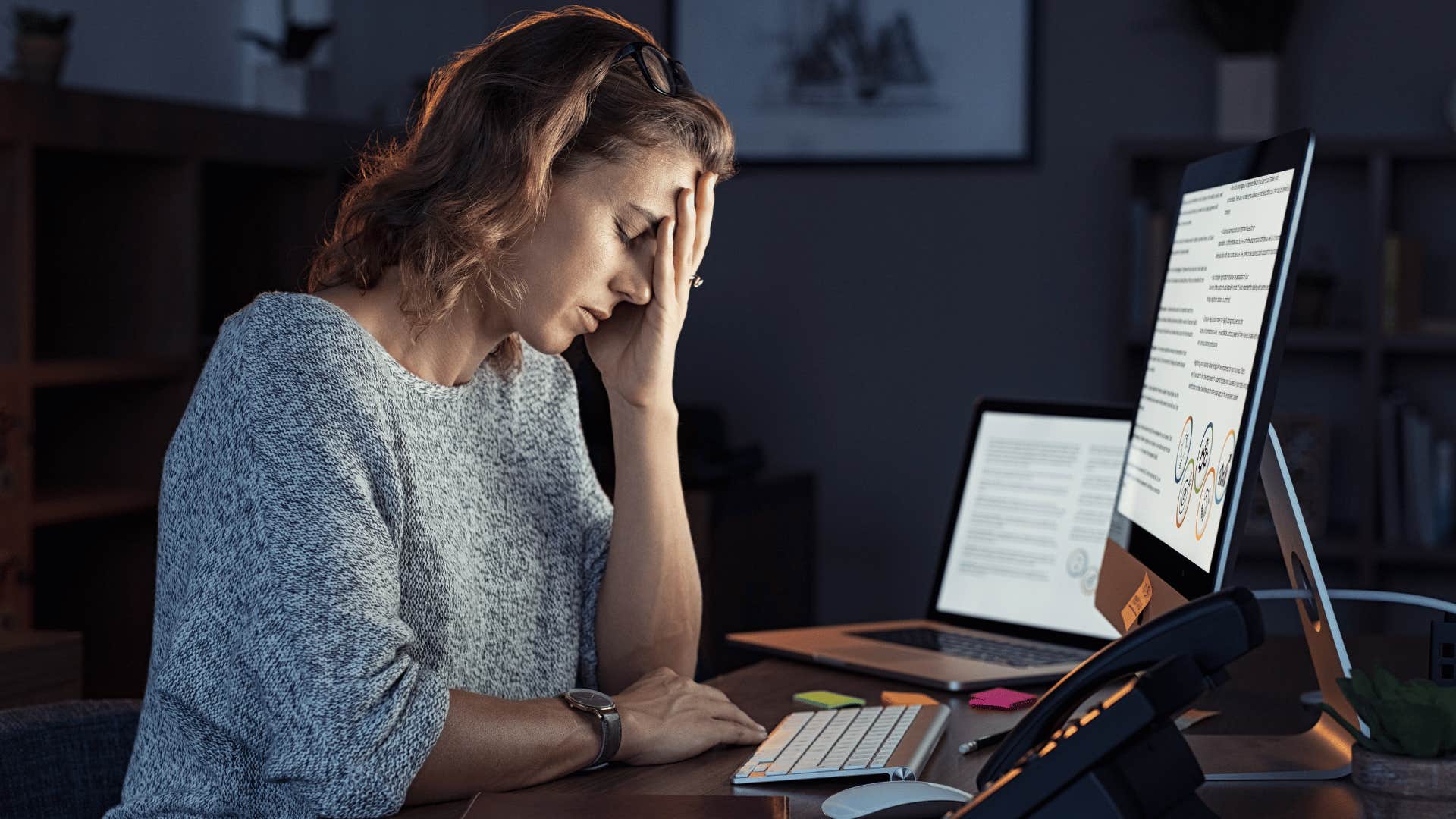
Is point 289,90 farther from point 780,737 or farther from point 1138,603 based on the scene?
point 1138,603

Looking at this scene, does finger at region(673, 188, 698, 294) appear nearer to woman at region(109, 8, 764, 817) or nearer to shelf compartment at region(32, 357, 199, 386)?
woman at region(109, 8, 764, 817)

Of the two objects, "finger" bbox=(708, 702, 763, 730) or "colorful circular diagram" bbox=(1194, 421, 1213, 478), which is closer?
"colorful circular diagram" bbox=(1194, 421, 1213, 478)

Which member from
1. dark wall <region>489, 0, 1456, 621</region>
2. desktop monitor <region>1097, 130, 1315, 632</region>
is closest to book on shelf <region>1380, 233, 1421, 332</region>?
dark wall <region>489, 0, 1456, 621</region>

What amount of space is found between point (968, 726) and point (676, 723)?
0.27m

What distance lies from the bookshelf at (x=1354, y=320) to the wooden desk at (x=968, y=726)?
5.62 feet

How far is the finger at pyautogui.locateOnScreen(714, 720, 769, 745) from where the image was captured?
3.91 feet

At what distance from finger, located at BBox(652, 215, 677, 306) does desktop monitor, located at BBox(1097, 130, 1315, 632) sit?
47 centimetres

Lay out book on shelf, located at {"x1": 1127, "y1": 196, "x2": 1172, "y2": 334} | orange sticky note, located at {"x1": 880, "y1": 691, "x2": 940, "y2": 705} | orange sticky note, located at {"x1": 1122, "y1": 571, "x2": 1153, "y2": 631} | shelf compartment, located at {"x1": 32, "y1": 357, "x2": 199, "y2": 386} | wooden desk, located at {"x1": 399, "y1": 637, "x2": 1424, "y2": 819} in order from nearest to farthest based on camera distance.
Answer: wooden desk, located at {"x1": 399, "y1": 637, "x2": 1424, "y2": 819} → orange sticky note, located at {"x1": 1122, "y1": 571, "x2": 1153, "y2": 631} → orange sticky note, located at {"x1": 880, "y1": 691, "x2": 940, "y2": 705} → shelf compartment, located at {"x1": 32, "y1": 357, "x2": 199, "y2": 386} → book on shelf, located at {"x1": 1127, "y1": 196, "x2": 1172, "y2": 334}

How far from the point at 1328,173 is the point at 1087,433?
7.10 ft

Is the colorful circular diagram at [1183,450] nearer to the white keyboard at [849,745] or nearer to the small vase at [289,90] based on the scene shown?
the white keyboard at [849,745]

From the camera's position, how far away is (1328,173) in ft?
11.3

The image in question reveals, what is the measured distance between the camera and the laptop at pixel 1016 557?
1.55 metres

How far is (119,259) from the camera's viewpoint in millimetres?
2996

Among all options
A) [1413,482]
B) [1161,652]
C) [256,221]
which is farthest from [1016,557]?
[256,221]
